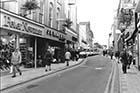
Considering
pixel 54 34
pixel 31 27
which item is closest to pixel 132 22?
pixel 54 34

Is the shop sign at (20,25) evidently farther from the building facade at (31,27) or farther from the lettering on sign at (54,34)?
the lettering on sign at (54,34)

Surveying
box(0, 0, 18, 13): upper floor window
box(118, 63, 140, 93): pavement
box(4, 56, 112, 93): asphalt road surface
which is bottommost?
box(4, 56, 112, 93): asphalt road surface

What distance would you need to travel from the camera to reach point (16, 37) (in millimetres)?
16812

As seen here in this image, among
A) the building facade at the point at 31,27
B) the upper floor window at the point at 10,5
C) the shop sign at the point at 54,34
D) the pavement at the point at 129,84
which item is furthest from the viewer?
the shop sign at the point at 54,34

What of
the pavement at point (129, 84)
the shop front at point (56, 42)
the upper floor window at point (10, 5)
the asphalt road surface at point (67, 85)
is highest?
the upper floor window at point (10, 5)

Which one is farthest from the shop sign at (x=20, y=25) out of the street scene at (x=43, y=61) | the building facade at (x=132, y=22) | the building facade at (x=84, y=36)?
the building facade at (x=84, y=36)

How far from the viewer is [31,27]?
18562 mm

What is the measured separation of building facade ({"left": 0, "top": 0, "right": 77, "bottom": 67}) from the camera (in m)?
15.2

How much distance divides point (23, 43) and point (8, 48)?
3.25 meters

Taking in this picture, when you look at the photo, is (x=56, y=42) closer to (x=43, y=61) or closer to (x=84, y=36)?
(x=43, y=61)

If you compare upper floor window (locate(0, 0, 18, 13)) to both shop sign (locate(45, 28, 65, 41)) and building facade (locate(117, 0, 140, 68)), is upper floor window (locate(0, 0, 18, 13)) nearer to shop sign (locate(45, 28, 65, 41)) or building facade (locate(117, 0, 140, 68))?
shop sign (locate(45, 28, 65, 41))

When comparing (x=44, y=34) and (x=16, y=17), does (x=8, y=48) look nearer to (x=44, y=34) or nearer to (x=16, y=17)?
(x=16, y=17)

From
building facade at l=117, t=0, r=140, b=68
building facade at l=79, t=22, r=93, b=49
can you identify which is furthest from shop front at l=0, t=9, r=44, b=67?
building facade at l=79, t=22, r=93, b=49

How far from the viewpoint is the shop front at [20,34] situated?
1468 centimetres
